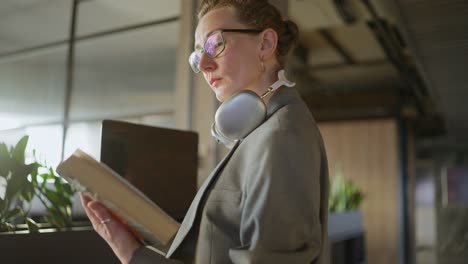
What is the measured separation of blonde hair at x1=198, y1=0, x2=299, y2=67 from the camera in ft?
2.89

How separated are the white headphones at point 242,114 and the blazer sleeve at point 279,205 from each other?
0.29 feet

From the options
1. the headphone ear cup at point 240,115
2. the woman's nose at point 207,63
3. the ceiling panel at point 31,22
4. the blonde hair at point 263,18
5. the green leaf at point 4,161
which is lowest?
the green leaf at point 4,161

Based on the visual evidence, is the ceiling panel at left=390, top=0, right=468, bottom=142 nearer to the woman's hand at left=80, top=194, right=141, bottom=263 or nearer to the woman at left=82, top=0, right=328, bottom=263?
the woman at left=82, top=0, right=328, bottom=263

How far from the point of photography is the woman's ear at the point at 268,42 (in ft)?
2.88

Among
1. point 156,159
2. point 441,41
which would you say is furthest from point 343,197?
point 156,159

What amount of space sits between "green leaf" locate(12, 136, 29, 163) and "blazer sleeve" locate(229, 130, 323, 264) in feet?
→ 2.61

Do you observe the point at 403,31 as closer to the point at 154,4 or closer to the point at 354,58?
the point at 154,4

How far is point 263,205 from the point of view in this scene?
675 mm

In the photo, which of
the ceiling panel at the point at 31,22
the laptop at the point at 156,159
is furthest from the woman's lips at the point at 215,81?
the ceiling panel at the point at 31,22

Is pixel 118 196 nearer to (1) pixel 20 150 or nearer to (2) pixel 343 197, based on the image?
(1) pixel 20 150

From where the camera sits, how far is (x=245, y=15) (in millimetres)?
878

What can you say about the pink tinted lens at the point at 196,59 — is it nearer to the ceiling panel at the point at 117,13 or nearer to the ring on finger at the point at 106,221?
the ring on finger at the point at 106,221

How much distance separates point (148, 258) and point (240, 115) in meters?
0.30

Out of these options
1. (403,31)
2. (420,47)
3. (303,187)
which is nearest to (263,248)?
(303,187)
